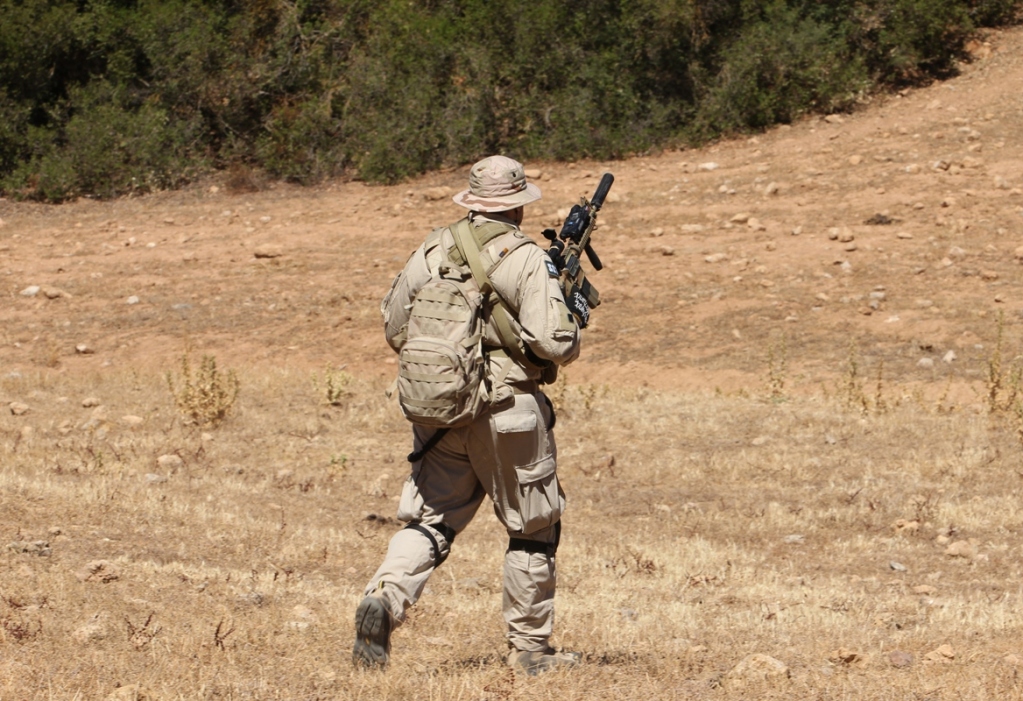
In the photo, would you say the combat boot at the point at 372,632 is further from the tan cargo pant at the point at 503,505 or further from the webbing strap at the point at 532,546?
the webbing strap at the point at 532,546

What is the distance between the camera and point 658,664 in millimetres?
4074

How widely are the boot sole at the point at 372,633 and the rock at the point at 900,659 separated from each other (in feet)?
5.14

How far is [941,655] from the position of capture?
4.17 metres

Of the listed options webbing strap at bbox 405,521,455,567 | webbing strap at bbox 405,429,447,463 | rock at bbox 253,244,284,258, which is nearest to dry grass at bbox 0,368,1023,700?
webbing strap at bbox 405,521,455,567

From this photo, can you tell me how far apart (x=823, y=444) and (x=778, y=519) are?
129 centimetres

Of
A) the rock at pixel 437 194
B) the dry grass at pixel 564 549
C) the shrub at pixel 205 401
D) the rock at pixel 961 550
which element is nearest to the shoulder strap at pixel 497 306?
the dry grass at pixel 564 549

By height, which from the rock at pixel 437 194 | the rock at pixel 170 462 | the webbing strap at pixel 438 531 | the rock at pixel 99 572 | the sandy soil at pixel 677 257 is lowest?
the rock at pixel 437 194

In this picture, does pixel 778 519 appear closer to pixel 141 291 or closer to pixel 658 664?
pixel 658 664

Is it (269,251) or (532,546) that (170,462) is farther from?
(269,251)

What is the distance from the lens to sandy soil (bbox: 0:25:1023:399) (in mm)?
10117

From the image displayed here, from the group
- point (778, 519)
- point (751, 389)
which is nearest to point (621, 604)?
point (778, 519)

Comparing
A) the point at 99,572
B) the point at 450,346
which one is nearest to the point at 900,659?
the point at 450,346

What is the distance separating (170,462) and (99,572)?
2.41 m

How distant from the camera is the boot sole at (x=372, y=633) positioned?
368 centimetres
